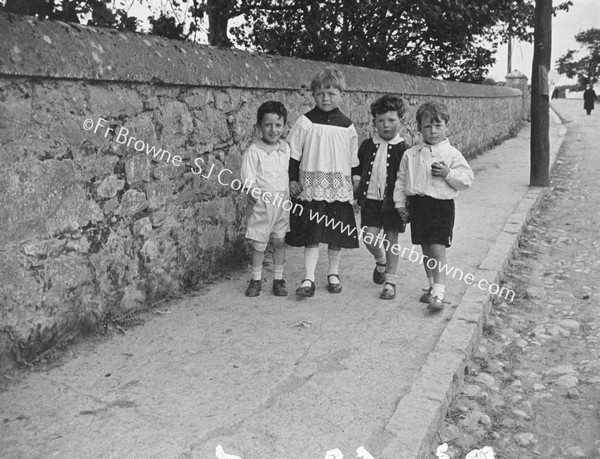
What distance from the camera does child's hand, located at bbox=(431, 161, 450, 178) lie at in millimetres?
3887

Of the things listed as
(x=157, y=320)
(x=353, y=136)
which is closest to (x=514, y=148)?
(x=353, y=136)

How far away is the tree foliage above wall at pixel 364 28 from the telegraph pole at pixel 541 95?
148 cm

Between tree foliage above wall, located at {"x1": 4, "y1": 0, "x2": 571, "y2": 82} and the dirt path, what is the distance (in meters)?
3.90

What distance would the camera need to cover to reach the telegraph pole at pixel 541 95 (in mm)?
9148

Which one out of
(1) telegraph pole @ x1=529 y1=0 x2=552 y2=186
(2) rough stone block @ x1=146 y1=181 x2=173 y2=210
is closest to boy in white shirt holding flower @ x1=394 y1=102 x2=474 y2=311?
(2) rough stone block @ x1=146 y1=181 x2=173 y2=210

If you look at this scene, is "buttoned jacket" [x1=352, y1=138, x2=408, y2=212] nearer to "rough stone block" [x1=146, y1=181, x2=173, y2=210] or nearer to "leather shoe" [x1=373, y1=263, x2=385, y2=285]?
"leather shoe" [x1=373, y1=263, x2=385, y2=285]

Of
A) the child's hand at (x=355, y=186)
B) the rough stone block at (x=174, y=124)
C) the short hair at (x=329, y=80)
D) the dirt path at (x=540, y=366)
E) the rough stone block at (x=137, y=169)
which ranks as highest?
the short hair at (x=329, y=80)

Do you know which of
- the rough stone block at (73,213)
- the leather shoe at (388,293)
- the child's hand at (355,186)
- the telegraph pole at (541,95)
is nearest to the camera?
the rough stone block at (73,213)

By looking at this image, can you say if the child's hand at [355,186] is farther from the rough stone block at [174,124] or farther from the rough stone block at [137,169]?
the rough stone block at [137,169]

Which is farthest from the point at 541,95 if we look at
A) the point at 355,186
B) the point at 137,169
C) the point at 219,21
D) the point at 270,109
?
the point at 137,169

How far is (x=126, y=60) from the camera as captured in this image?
3473mm

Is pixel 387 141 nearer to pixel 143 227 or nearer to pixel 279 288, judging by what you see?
pixel 279 288

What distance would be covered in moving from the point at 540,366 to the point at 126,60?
9.43 ft

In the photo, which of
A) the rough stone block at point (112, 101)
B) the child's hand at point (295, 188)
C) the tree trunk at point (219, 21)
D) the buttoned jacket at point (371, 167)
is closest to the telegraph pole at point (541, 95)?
the tree trunk at point (219, 21)
